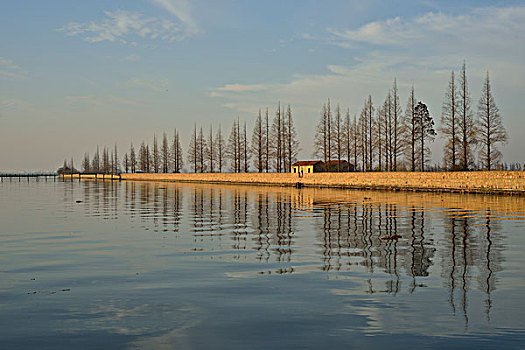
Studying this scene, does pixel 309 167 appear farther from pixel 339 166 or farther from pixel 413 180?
pixel 413 180

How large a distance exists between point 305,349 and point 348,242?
8.42 meters

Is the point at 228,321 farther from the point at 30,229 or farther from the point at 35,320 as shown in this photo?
the point at 30,229

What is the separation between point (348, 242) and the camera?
1348 cm

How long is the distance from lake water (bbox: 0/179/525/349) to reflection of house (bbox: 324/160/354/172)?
6268 centimetres

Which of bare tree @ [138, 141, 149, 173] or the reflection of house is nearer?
the reflection of house

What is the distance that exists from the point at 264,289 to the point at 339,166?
2828 inches

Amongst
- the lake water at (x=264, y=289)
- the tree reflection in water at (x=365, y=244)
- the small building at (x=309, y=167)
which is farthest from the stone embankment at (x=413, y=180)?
the lake water at (x=264, y=289)

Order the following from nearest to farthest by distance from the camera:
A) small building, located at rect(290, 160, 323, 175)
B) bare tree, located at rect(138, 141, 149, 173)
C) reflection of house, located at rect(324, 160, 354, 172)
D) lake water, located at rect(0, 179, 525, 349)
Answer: lake water, located at rect(0, 179, 525, 349) → reflection of house, located at rect(324, 160, 354, 172) → small building, located at rect(290, 160, 323, 175) → bare tree, located at rect(138, 141, 149, 173)

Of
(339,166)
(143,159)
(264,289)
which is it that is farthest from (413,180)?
(143,159)

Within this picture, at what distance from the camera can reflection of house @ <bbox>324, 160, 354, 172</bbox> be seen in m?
78.8

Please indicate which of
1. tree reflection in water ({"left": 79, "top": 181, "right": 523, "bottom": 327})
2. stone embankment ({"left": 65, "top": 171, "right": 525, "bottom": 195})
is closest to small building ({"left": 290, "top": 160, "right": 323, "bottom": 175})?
stone embankment ({"left": 65, "top": 171, "right": 525, "bottom": 195})

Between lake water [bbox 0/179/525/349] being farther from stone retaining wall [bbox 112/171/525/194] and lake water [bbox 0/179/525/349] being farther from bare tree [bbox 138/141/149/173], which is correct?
bare tree [bbox 138/141/149/173]

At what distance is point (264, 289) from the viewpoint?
8.06 meters

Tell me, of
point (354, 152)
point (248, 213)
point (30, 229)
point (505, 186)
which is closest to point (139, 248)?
point (30, 229)
